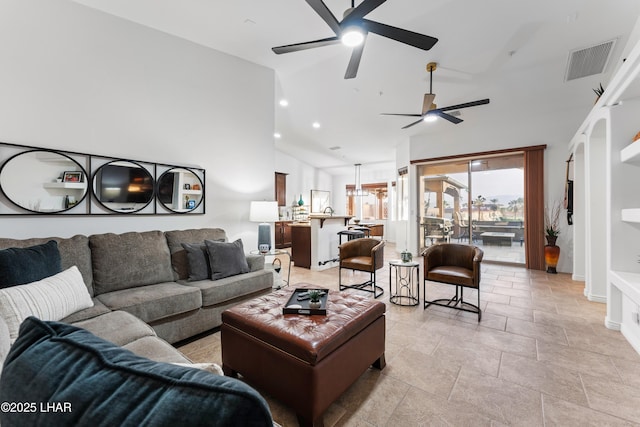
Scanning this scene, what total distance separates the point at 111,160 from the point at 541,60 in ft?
18.8

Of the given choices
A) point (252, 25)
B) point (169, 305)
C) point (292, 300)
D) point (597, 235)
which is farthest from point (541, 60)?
point (169, 305)

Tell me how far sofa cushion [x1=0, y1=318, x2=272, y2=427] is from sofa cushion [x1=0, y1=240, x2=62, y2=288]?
179cm

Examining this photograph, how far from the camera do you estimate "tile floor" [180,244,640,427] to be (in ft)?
5.42

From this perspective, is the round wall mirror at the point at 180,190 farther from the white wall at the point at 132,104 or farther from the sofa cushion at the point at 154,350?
the sofa cushion at the point at 154,350

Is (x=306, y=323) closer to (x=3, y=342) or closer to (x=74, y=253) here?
(x=3, y=342)

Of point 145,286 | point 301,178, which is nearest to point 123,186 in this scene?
point 145,286

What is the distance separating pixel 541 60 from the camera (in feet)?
12.8

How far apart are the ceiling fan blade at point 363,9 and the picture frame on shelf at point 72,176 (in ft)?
9.64

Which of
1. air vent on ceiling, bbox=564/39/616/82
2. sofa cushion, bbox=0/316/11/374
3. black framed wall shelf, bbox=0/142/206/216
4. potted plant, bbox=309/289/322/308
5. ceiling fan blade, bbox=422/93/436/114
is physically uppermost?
air vent on ceiling, bbox=564/39/616/82

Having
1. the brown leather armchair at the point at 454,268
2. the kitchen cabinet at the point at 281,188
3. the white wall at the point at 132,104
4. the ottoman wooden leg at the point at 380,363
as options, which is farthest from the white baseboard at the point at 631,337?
the kitchen cabinet at the point at 281,188

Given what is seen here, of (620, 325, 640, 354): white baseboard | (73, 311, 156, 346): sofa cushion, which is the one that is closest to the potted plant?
(73, 311, 156, 346): sofa cushion

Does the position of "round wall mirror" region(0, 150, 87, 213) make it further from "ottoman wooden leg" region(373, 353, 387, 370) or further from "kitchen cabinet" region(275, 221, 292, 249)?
"kitchen cabinet" region(275, 221, 292, 249)

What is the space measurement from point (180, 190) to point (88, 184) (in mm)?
910

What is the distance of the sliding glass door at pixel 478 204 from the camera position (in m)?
5.75
